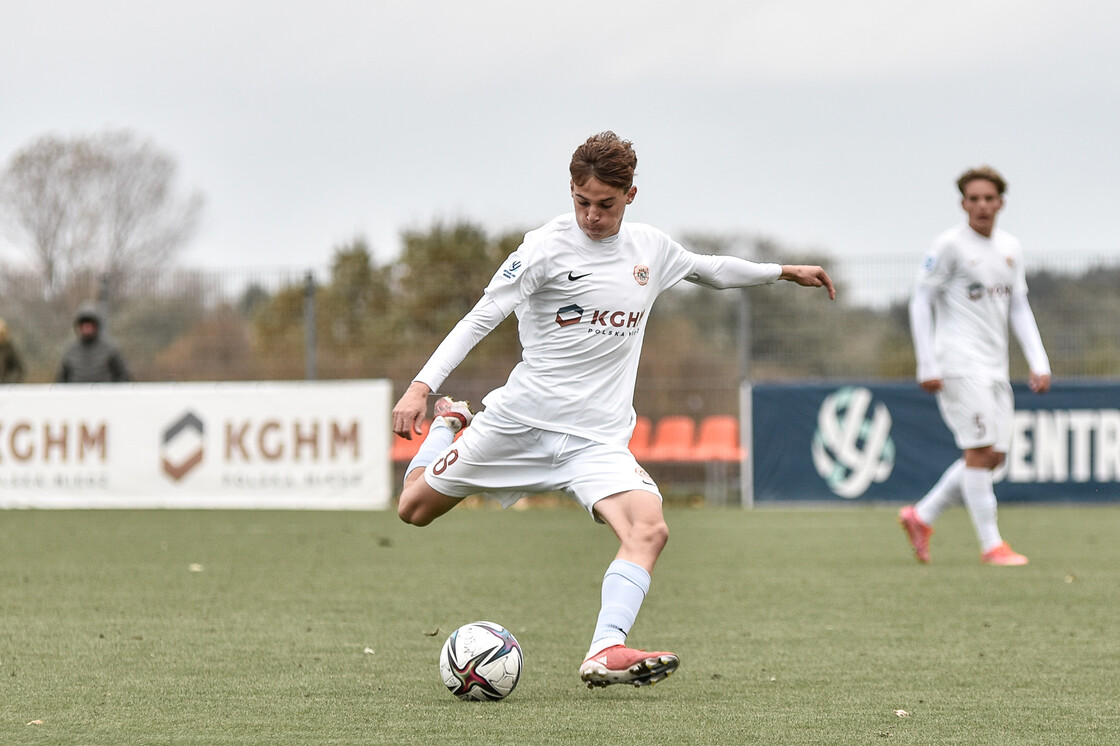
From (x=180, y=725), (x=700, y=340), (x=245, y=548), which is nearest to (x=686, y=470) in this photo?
(x=700, y=340)

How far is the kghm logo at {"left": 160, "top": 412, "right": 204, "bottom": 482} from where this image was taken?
1577 cm

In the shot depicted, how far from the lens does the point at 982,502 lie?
32.0ft

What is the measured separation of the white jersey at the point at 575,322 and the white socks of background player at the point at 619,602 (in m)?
0.52

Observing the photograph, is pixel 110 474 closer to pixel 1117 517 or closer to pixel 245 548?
pixel 245 548

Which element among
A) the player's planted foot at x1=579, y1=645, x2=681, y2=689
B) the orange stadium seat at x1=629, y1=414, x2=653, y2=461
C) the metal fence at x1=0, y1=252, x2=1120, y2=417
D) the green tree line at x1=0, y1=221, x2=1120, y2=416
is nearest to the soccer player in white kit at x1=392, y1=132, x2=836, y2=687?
the player's planted foot at x1=579, y1=645, x2=681, y2=689

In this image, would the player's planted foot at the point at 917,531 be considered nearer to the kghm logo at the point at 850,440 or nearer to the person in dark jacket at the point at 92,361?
the kghm logo at the point at 850,440

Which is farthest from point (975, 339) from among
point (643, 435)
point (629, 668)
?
point (643, 435)

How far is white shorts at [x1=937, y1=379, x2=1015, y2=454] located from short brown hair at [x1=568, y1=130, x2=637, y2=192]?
16.8 ft

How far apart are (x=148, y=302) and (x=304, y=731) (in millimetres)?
14530

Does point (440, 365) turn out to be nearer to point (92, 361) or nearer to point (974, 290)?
point (974, 290)

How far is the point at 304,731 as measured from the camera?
13.9 ft

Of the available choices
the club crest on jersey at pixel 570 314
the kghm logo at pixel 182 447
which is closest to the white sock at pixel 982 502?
the club crest on jersey at pixel 570 314

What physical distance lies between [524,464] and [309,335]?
1224 centimetres

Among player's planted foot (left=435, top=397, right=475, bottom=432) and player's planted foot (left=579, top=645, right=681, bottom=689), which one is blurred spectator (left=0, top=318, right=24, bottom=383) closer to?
player's planted foot (left=435, top=397, right=475, bottom=432)
